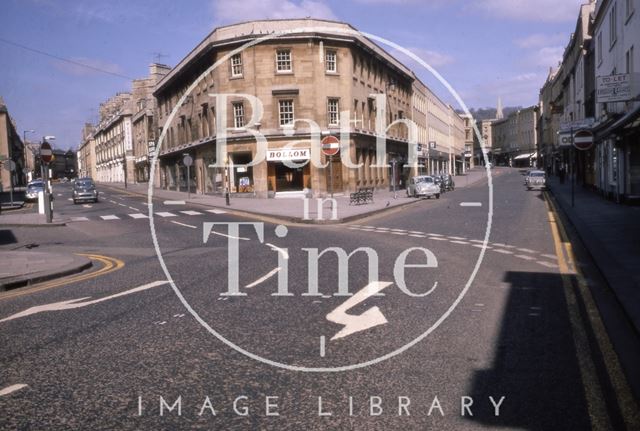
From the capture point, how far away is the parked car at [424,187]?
1565 inches

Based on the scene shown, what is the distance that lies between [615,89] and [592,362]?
1757 cm

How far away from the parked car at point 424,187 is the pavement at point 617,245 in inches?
653

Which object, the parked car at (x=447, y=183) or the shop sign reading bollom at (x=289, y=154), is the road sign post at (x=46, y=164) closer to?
the shop sign reading bollom at (x=289, y=154)

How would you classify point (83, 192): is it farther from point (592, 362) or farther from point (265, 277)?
point (592, 362)

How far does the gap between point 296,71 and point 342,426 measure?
39.9 m

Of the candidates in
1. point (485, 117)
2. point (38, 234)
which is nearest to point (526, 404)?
point (38, 234)

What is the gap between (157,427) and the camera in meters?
4.02

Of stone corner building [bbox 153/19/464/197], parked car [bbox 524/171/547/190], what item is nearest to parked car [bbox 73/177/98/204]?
stone corner building [bbox 153/19/464/197]

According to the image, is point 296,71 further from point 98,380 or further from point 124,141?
point 124,141

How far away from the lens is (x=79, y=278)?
10742mm

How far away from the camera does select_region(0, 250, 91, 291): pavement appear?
33.7ft

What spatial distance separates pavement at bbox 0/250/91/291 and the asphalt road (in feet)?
2.66

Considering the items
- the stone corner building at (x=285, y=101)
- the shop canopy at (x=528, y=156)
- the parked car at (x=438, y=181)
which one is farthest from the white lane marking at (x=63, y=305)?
the shop canopy at (x=528, y=156)

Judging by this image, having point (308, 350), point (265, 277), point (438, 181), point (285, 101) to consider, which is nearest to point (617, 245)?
point (265, 277)
